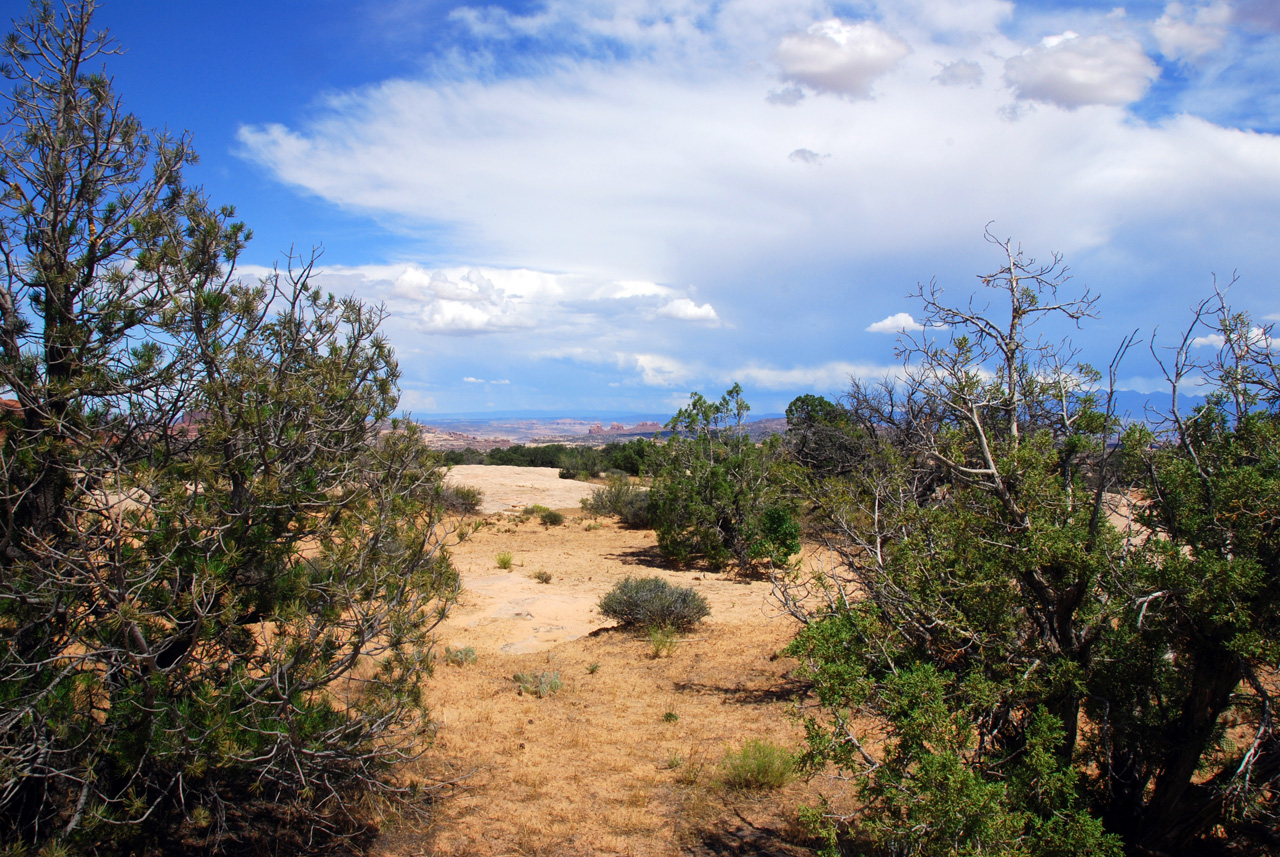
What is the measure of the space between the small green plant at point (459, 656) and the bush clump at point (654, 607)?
258 centimetres

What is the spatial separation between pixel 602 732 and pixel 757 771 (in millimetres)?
1899

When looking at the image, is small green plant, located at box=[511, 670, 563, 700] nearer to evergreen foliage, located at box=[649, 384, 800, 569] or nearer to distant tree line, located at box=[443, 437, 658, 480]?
evergreen foliage, located at box=[649, 384, 800, 569]

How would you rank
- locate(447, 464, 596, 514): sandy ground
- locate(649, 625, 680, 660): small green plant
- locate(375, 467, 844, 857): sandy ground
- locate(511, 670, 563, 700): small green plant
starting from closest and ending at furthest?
locate(375, 467, 844, 857): sandy ground → locate(511, 670, 563, 700): small green plant → locate(649, 625, 680, 660): small green plant → locate(447, 464, 596, 514): sandy ground

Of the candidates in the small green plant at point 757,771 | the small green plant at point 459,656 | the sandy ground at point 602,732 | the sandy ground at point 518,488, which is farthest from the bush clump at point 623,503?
the small green plant at point 757,771

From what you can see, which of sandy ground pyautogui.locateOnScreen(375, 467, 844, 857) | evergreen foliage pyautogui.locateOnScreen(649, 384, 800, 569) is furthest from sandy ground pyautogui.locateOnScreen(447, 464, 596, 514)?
sandy ground pyautogui.locateOnScreen(375, 467, 844, 857)

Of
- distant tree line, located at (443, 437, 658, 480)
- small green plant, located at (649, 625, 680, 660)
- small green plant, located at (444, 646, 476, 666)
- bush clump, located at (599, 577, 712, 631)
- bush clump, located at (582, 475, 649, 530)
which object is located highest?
distant tree line, located at (443, 437, 658, 480)

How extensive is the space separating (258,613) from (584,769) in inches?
130

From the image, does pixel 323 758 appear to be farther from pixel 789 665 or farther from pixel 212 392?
pixel 789 665

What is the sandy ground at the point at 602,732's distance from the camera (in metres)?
5.29

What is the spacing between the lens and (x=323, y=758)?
173 inches

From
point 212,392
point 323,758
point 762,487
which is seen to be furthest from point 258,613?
point 762,487

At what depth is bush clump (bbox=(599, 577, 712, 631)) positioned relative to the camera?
1131 cm

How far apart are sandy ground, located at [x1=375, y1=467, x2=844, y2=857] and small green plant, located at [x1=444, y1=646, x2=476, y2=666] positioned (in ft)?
0.35

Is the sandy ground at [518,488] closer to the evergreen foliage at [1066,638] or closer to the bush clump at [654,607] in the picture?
the bush clump at [654,607]
